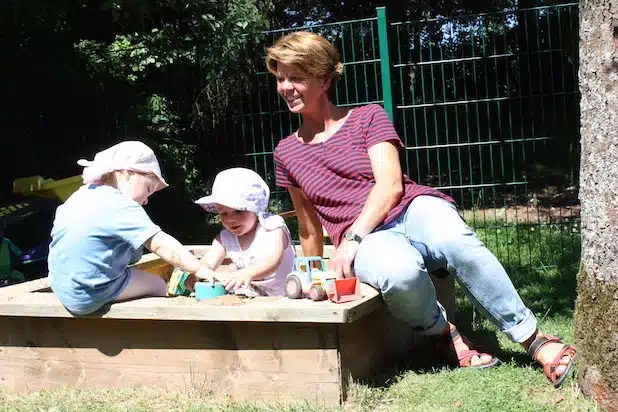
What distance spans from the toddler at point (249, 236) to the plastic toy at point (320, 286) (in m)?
0.28

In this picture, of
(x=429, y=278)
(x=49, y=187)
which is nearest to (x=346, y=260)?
(x=429, y=278)

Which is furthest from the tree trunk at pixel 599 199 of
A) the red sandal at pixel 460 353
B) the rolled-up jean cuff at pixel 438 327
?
the rolled-up jean cuff at pixel 438 327

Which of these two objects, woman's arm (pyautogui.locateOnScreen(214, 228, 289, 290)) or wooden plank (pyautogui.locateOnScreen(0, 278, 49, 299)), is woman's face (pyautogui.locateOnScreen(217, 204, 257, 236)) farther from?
wooden plank (pyautogui.locateOnScreen(0, 278, 49, 299))

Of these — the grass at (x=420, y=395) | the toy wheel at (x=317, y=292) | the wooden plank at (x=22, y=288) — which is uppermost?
the toy wheel at (x=317, y=292)

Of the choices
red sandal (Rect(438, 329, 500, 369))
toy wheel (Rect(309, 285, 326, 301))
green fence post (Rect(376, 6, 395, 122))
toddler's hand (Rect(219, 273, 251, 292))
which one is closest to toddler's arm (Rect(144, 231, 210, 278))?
toddler's hand (Rect(219, 273, 251, 292))

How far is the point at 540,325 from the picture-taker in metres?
3.85

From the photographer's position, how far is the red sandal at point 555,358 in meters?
2.85

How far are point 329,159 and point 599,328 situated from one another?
134 centimetres

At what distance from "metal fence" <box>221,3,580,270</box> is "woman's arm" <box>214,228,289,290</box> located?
2.53 m

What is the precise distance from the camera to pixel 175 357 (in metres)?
3.02

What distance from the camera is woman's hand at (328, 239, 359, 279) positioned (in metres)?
3.09

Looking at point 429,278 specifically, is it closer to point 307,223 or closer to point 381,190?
point 381,190

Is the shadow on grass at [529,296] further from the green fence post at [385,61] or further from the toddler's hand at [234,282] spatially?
the green fence post at [385,61]

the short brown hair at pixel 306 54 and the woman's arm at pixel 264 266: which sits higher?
the short brown hair at pixel 306 54
